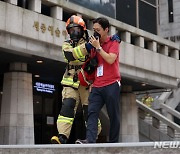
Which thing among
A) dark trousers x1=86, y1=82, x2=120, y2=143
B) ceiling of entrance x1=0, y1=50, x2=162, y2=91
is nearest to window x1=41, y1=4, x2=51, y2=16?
ceiling of entrance x1=0, y1=50, x2=162, y2=91

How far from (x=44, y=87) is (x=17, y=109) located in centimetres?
473

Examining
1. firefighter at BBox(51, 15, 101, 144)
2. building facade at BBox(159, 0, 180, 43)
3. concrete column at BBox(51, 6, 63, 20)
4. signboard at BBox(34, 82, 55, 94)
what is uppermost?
building facade at BBox(159, 0, 180, 43)

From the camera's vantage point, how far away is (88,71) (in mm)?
6375

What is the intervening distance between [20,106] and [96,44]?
9.34m

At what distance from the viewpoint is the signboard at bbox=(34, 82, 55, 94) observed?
1888 cm

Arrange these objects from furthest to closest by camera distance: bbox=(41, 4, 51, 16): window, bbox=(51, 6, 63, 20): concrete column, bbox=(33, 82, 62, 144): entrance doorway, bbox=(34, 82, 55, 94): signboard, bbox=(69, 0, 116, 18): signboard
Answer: bbox=(33, 82, 62, 144): entrance doorway → bbox=(34, 82, 55, 94): signboard → bbox=(69, 0, 116, 18): signboard → bbox=(41, 4, 51, 16): window → bbox=(51, 6, 63, 20): concrete column

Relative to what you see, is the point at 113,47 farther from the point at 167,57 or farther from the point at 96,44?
the point at 167,57

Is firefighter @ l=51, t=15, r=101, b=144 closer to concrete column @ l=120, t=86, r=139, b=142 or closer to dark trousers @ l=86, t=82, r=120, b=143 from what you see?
dark trousers @ l=86, t=82, r=120, b=143

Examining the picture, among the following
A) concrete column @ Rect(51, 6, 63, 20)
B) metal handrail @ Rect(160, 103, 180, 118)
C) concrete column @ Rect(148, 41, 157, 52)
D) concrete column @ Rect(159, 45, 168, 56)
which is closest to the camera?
concrete column @ Rect(51, 6, 63, 20)

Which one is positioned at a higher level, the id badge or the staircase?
the id badge

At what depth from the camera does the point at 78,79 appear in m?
6.54

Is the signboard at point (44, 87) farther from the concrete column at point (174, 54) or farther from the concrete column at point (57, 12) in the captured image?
the concrete column at point (174, 54)

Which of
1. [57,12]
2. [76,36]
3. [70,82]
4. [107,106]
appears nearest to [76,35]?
[76,36]

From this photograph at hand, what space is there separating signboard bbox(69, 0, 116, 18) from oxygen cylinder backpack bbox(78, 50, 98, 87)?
31.5 feet
